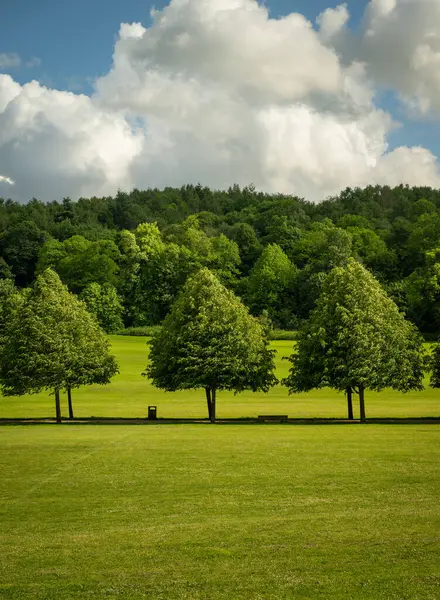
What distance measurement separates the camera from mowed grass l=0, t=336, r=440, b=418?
193ft

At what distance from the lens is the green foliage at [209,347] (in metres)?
50.8

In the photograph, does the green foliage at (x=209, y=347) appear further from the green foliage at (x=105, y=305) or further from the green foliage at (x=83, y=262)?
the green foliage at (x=83, y=262)

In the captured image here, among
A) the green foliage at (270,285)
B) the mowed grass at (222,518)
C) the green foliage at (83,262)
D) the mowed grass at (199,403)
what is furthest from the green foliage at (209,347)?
the green foliage at (83,262)

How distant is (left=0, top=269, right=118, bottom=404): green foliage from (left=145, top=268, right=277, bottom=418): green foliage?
4783mm

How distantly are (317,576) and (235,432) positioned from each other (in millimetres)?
27643

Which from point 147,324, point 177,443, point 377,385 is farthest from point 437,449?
point 147,324

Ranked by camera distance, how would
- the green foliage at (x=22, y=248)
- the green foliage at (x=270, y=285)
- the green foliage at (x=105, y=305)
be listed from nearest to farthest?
the green foliage at (x=105, y=305), the green foliage at (x=270, y=285), the green foliage at (x=22, y=248)

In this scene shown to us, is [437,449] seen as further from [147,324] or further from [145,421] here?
[147,324]

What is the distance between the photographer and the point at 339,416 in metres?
56.0

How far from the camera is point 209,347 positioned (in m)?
50.9

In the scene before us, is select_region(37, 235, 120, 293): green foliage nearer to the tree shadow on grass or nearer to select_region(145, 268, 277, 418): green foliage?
the tree shadow on grass

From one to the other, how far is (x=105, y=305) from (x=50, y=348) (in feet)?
249

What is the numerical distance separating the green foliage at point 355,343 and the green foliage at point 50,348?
590 inches

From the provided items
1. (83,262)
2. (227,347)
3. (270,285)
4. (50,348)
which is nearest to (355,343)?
(227,347)
